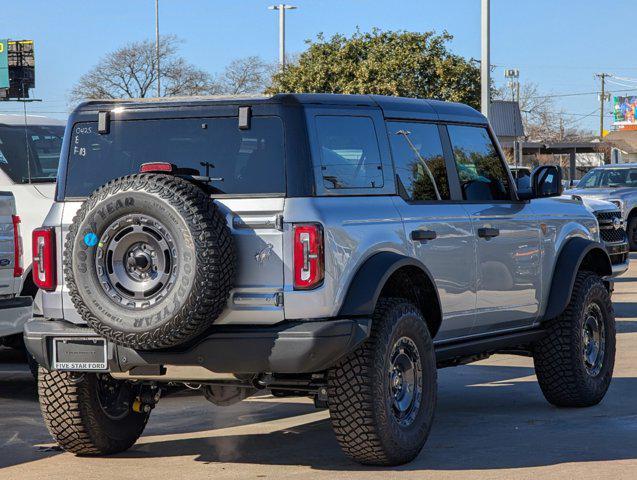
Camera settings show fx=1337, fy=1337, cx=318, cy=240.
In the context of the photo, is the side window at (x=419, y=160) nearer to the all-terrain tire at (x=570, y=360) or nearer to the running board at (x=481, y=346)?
the running board at (x=481, y=346)

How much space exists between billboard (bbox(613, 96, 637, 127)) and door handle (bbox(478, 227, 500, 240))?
390 ft

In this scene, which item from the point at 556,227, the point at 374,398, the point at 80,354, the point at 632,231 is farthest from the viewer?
the point at 632,231

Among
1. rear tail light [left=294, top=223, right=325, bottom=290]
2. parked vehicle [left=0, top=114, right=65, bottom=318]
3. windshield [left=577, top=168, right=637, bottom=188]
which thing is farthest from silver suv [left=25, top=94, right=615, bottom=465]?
windshield [left=577, top=168, right=637, bottom=188]

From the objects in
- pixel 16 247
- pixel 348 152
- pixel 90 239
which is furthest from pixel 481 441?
pixel 16 247

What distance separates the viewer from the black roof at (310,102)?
6.93 m

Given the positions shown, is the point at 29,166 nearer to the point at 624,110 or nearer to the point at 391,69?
the point at 391,69

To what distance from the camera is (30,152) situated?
11977 millimetres

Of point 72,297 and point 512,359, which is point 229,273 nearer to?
point 72,297

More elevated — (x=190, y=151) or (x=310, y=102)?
(x=310, y=102)

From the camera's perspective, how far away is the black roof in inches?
273

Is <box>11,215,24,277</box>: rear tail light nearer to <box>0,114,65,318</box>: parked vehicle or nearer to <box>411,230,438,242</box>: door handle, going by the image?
<box>0,114,65,318</box>: parked vehicle

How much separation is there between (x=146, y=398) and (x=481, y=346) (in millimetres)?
2087

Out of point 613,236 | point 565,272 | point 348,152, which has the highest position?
point 348,152

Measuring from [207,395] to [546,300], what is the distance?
2.60 m
